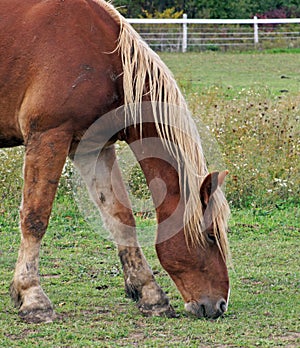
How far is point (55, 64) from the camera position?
475cm

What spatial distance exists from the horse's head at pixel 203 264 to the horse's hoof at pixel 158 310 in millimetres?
190

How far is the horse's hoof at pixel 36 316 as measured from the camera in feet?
15.5

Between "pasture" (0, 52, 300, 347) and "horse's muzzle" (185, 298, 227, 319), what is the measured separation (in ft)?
0.22

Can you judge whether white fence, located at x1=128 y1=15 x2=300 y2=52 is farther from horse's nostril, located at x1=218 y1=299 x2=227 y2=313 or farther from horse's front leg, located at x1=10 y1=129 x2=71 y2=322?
horse's nostril, located at x1=218 y1=299 x2=227 y2=313

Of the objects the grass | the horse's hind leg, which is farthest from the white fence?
the horse's hind leg

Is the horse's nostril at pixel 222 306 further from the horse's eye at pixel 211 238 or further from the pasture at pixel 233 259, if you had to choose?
the horse's eye at pixel 211 238

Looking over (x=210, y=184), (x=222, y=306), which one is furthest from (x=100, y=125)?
(x=222, y=306)

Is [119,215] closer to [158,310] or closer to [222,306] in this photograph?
[158,310]

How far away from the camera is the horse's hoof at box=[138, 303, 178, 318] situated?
4.96 m

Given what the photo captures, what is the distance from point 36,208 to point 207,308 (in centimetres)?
124

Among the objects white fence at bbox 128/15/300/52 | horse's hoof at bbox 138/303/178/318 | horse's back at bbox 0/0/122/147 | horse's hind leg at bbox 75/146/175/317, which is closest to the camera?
horse's back at bbox 0/0/122/147

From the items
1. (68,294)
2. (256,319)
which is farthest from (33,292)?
(256,319)

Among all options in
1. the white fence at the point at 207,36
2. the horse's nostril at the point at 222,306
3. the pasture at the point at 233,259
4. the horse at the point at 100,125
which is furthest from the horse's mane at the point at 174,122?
the white fence at the point at 207,36

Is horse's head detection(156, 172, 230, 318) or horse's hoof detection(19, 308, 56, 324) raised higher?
horse's head detection(156, 172, 230, 318)
